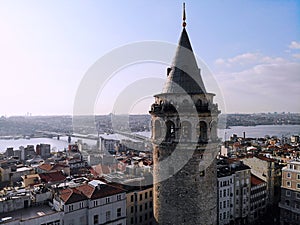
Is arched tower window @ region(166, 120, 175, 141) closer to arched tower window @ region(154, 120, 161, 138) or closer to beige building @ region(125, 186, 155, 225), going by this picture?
arched tower window @ region(154, 120, 161, 138)

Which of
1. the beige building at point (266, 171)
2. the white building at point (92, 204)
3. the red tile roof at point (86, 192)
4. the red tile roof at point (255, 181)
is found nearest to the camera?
the white building at point (92, 204)

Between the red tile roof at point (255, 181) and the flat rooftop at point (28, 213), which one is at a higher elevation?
the flat rooftop at point (28, 213)

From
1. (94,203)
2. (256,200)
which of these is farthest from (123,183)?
(256,200)

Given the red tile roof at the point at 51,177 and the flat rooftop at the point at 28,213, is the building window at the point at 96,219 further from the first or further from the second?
the red tile roof at the point at 51,177

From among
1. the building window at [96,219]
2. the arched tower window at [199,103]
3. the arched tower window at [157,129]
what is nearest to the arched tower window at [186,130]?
the arched tower window at [199,103]

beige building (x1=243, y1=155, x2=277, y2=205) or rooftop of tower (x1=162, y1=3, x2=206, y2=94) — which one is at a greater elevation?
rooftop of tower (x1=162, y1=3, x2=206, y2=94)

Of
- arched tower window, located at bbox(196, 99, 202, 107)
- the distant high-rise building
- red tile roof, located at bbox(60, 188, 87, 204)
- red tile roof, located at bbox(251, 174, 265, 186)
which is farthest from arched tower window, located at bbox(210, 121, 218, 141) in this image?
red tile roof, located at bbox(251, 174, 265, 186)

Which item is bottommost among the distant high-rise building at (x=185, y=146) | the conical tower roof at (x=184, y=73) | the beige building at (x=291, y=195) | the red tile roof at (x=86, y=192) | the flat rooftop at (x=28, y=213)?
the beige building at (x=291, y=195)

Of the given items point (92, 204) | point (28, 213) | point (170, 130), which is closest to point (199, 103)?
point (170, 130)
